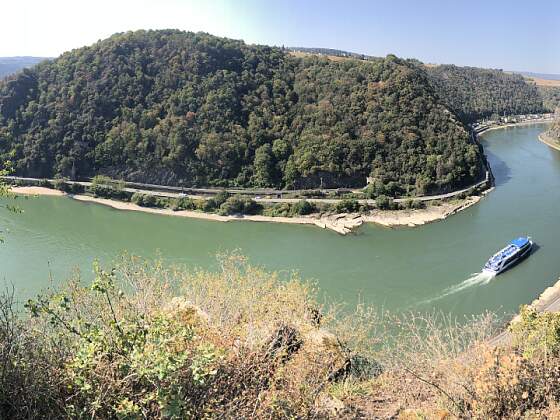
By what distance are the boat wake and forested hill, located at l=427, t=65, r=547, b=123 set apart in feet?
164

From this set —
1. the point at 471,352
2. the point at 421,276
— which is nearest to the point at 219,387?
the point at 471,352

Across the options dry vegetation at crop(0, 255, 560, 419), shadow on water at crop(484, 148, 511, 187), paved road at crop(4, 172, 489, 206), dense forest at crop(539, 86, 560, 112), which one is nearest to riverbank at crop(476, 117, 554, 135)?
dense forest at crop(539, 86, 560, 112)

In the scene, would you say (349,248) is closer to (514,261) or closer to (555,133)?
(514,261)

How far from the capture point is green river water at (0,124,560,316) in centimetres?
1698

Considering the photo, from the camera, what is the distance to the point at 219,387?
4758mm

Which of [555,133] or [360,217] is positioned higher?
[555,133]

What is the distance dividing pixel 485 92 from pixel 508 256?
68.0 meters

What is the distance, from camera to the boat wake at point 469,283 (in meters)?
16.6

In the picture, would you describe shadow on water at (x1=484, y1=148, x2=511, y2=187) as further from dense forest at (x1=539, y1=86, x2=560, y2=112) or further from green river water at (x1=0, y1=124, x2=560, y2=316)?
dense forest at (x1=539, y1=86, x2=560, y2=112)

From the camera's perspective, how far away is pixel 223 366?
495cm

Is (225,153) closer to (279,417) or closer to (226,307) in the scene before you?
(226,307)

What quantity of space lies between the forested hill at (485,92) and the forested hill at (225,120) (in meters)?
33.8

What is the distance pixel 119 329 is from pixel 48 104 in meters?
37.1

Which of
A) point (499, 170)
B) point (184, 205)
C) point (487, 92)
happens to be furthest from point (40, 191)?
point (487, 92)
